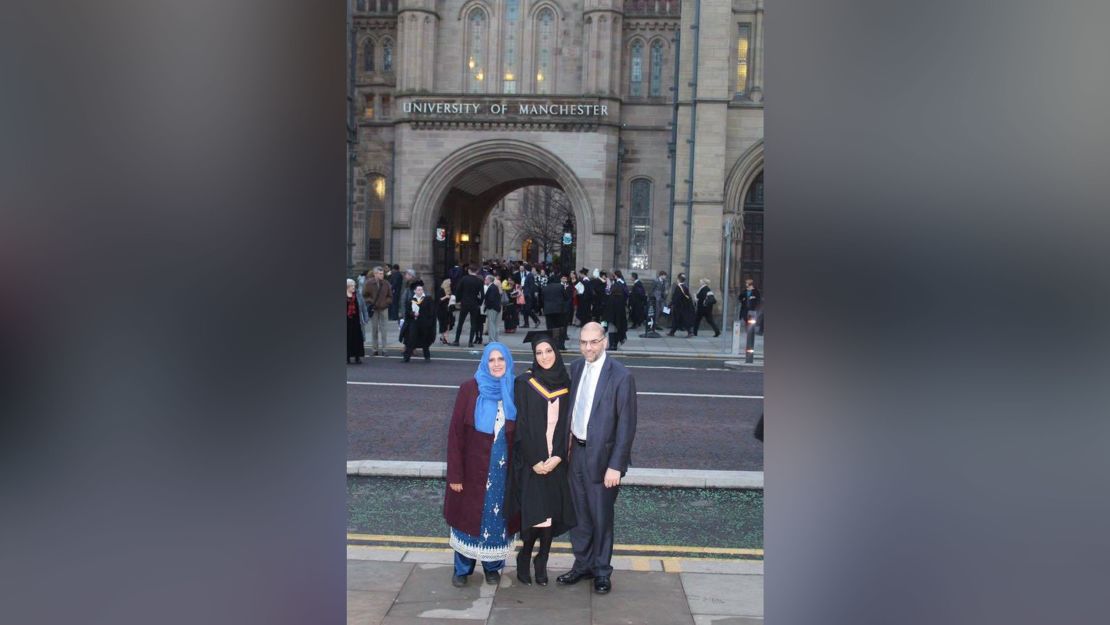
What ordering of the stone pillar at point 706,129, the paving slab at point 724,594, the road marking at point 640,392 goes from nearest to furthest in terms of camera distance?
the paving slab at point 724,594
the road marking at point 640,392
the stone pillar at point 706,129

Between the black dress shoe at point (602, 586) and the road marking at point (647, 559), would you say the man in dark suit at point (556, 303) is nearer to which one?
the road marking at point (647, 559)

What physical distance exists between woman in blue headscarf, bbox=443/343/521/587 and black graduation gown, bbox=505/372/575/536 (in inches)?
2.6

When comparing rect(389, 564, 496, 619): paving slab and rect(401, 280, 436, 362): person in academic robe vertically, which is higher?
rect(401, 280, 436, 362): person in academic robe

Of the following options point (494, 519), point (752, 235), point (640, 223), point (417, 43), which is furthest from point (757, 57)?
point (494, 519)

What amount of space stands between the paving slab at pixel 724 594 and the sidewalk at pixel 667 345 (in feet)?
39.0

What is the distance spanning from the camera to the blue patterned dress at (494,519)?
17.8 feet

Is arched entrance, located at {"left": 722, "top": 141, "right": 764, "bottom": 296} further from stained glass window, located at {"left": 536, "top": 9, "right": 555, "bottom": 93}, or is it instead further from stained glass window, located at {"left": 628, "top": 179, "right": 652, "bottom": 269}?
stained glass window, located at {"left": 536, "top": 9, "right": 555, "bottom": 93}

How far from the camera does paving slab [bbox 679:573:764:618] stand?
5047 mm

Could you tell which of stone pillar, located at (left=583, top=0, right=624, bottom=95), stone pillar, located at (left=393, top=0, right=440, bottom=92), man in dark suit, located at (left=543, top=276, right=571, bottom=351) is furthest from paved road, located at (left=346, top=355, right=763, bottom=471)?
stone pillar, located at (left=393, top=0, right=440, bottom=92)

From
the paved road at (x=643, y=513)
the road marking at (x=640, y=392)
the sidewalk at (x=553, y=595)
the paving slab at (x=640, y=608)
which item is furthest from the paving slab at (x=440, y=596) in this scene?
the road marking at (x=640, y=392)
